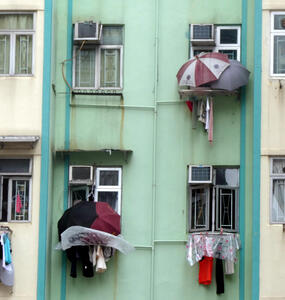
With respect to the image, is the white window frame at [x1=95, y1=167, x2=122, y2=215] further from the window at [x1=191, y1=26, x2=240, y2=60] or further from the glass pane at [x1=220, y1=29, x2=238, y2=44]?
the glass pane at [x1=220, y1=29, x2=238, y2=44]

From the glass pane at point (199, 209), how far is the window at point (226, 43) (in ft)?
7.09

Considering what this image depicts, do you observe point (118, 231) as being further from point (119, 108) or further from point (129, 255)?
point (119, 108)

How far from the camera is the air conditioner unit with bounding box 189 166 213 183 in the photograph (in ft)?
46.2

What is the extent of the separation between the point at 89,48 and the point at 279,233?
4150 millimetres

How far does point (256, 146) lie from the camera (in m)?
13.8

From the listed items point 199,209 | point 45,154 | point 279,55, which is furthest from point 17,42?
point 279,55

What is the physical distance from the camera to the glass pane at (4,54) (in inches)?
561

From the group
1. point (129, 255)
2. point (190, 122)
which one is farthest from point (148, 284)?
point (190, 122)

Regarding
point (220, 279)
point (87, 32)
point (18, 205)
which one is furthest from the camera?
point (87, 32)

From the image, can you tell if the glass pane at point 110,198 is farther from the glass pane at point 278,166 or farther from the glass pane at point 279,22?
the glass pane at point 279,22

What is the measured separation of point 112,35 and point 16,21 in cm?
153

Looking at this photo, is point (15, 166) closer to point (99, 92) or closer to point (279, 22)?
point (99, 92)

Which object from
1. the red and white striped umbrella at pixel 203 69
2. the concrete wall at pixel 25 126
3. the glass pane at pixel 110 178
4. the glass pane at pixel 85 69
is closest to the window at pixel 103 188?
the glass pane at pixel 110 178

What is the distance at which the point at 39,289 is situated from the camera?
1355 centimetres
